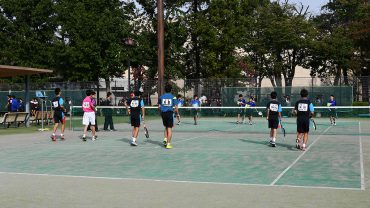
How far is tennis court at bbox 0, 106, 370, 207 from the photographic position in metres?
7.39

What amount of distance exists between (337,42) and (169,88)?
38.9 m

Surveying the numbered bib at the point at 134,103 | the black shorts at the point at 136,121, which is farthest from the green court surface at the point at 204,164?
the numbered bib at the point at 134,103

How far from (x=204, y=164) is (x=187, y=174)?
143 cm

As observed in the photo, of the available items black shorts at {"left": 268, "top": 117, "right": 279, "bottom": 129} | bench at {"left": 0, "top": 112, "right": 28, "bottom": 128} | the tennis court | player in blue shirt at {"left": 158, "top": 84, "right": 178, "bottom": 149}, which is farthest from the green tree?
black shorts at {"left": 268, "top": 117, "right": 279, "bottom": 129}

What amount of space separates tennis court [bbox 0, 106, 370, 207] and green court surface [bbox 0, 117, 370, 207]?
0.06 feet

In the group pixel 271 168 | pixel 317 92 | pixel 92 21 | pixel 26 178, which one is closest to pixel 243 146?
pixel 271 168

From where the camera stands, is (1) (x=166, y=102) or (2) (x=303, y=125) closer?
(2) (x=303, y=125)

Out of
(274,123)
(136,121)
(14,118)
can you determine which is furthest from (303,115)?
(14,118)

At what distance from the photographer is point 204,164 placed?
11.2 metres

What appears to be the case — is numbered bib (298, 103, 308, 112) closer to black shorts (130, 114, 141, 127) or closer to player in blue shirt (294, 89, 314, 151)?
player in blue shirt (294, 89, 314, 151)

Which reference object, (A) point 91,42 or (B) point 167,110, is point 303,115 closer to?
(B) point 167,110

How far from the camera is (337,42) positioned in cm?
4934

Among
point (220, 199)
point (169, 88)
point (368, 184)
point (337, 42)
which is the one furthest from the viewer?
point (337, 42)

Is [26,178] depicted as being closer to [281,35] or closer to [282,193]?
[282,193]
